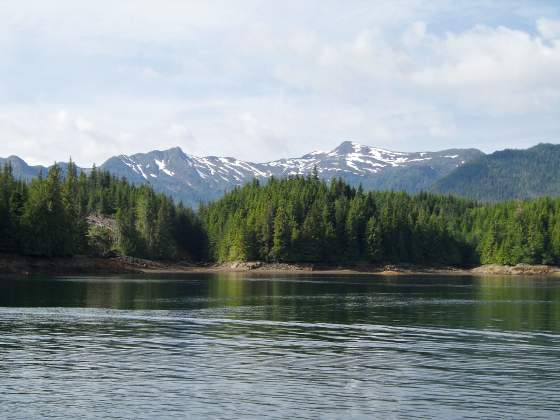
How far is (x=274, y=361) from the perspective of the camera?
4506cm

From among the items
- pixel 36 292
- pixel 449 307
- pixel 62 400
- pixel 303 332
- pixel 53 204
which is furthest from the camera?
pixel 53 204

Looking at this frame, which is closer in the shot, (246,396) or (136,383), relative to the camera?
(246,396)

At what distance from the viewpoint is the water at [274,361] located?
33750mm

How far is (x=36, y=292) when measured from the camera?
96.8 metres

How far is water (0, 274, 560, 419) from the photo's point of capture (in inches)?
1329

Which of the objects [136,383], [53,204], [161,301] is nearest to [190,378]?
[136,383]

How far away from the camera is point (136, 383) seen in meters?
38.2

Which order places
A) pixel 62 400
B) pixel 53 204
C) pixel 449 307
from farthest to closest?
pixel 53 204
pixel 449 307
pixel 62 400

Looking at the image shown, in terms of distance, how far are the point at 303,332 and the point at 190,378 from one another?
21.0 meters

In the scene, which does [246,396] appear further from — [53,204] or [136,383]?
[53,204]

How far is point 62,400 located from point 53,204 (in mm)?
135675

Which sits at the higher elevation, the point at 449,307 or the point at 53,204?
the point at 53,204

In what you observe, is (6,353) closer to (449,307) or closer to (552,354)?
(552,354)

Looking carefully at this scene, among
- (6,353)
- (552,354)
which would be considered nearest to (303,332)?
(552,354)
